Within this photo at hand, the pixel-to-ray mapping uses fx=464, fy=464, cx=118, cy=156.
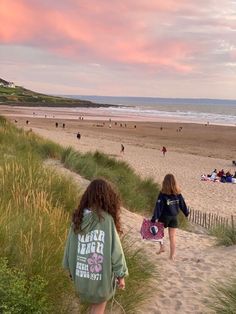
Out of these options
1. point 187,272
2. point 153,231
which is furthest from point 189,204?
point 187,272

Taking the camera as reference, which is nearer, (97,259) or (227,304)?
(97,259)

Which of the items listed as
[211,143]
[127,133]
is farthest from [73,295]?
[127,133]

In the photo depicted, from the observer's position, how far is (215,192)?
2025 cm

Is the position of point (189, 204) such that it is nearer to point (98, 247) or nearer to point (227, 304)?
point (227, 304)

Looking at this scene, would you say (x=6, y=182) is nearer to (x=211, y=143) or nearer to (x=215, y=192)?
(x=215, y=192)

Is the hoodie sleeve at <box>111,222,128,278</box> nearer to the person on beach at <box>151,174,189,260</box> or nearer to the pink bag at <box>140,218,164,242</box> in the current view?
the person on beach at <box>151,174,189,260</box>

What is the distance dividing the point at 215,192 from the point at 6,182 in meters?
14.1

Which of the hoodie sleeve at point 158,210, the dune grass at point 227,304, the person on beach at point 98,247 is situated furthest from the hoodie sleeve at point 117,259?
the hoodie sleeve at point 158,210

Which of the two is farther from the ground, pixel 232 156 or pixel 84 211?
pixel 84 211

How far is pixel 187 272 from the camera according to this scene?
282 inches

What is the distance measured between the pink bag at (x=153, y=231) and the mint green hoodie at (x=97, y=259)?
13.7 ft

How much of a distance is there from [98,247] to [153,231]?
14.1 feet

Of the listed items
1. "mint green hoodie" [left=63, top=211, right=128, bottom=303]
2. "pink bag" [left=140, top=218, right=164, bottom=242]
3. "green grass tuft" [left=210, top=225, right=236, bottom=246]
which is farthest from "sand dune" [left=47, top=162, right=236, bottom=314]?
"mint green hoodie" [left=63, top=211, right=128, bottom=303]

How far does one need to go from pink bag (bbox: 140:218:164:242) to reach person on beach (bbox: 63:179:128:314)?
163 inches
